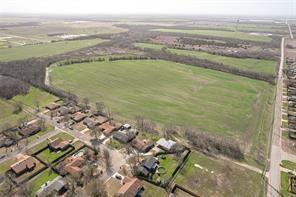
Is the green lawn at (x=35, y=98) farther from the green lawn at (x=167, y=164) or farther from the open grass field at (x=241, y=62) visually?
the open grass field at (x=241, y=62)

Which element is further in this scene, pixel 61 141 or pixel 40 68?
pixel 40 68

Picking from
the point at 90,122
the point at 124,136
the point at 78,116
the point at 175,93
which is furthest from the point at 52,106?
the point at 175,93

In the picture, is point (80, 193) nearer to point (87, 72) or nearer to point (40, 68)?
point (87, 72)

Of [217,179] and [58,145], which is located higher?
[58,145]

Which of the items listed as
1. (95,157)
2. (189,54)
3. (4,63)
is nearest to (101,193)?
(95,157)

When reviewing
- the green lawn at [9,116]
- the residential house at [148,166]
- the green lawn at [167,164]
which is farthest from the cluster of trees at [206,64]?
the green lawn at [9,116]

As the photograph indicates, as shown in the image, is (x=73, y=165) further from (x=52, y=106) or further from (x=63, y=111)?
(x=52, y=106)
